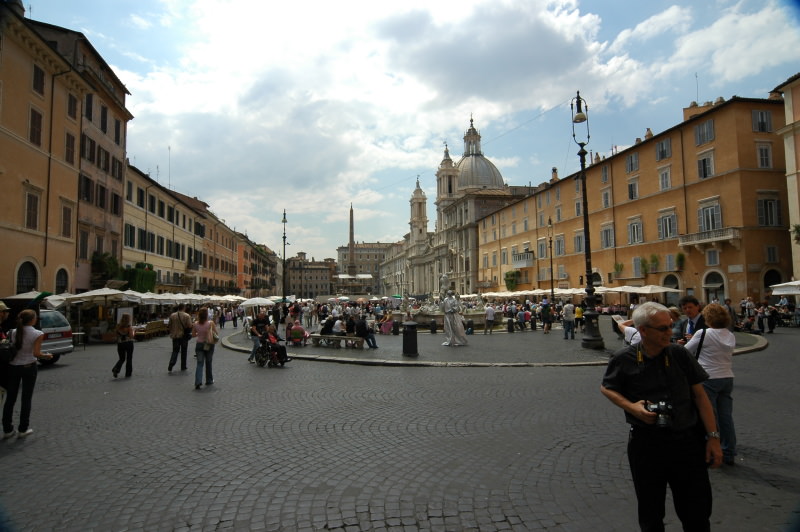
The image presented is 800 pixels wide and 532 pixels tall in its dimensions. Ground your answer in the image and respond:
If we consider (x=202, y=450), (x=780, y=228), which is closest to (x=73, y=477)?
(x=202, y=450)

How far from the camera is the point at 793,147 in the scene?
2598cm

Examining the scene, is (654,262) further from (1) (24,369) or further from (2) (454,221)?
(2) (454,221)

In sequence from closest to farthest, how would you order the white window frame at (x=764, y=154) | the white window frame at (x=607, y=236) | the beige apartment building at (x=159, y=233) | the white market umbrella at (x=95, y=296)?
the white market umbrella at (x=95, y=296), the white window frame at (x=764, y=154), the beige apartment building at (x=159, y=233), the white window frame at (x=607, y=236)

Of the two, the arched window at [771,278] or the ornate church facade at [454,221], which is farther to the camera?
the ornate church facade at [454,221]

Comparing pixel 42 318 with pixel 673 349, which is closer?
pixel 673 349

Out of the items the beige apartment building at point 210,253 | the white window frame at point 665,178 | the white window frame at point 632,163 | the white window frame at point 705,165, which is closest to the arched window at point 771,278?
the white window frame at point 705,165

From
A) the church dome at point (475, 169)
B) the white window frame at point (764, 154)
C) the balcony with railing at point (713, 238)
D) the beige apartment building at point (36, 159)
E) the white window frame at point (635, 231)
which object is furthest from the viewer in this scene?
the church dome at point (475, 169)

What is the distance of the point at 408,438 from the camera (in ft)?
18.8

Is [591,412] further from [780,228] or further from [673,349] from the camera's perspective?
[780,228]

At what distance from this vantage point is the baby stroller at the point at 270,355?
12.7 metres

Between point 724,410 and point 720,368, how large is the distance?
16.1 inches

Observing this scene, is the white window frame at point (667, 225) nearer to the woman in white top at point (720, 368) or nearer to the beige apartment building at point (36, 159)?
the woman in white top at point (720, 368)

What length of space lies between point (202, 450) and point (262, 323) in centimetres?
838

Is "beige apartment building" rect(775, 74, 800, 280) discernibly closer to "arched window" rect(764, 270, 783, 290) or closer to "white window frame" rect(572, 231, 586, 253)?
"arched window" rect(764, 270, 783, 290)
